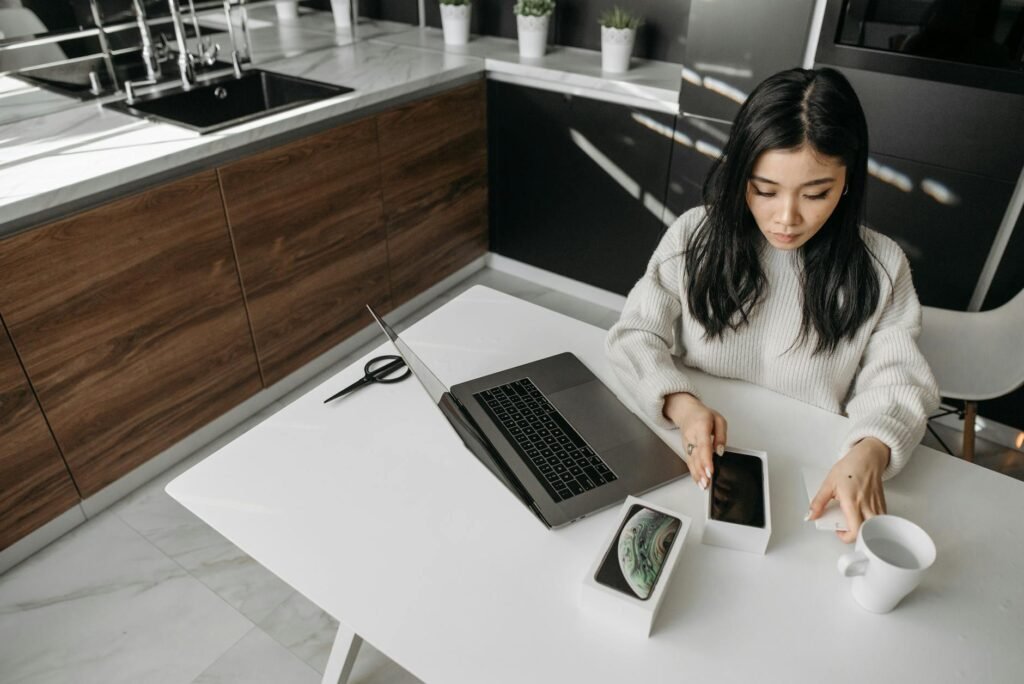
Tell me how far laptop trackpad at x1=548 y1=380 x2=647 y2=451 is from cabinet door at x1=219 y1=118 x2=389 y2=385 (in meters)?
1.30

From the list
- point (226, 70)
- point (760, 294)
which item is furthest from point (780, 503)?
point (226, 70)

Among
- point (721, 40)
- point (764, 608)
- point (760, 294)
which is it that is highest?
point (721, 40)

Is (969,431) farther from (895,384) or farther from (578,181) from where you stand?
(578,181)

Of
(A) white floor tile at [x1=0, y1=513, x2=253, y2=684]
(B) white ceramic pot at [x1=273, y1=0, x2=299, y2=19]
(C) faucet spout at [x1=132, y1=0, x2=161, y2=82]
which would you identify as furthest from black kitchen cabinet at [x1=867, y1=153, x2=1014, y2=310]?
(B) white ceramic pot at [x1=273, y1=0, x2=299, y2=19]

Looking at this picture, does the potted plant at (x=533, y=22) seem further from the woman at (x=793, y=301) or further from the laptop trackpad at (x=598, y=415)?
the laptop trackpad at (x=598, y=415)

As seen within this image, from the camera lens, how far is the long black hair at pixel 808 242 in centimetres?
112

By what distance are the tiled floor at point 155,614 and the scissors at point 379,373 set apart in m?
0.79

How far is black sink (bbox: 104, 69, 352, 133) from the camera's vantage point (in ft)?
7.59

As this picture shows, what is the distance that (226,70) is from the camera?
2.54m

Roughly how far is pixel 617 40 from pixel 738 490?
2001 millimetres

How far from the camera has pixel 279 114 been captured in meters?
2.14

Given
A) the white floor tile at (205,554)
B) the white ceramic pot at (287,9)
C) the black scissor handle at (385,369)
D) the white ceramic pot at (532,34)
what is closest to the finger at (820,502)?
the black scissor handle at (385,369)

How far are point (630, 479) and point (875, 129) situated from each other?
5.04 feet

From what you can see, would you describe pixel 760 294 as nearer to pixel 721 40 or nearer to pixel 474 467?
pixel 474 467
